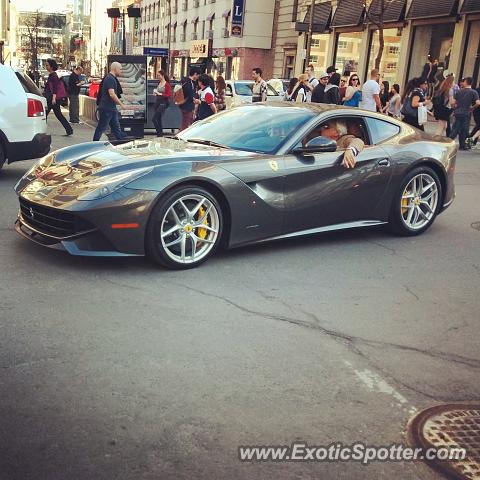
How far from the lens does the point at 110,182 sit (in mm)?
4793

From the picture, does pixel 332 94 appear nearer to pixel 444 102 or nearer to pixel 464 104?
pixel 464 104

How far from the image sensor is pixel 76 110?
1942 cm

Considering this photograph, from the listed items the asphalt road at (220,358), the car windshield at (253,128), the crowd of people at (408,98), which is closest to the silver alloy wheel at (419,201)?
the asphalt road at (220,358)

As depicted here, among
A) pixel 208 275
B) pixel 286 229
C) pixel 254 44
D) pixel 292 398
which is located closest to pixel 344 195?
pixel 286 229

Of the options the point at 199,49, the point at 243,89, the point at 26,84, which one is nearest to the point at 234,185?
the point at 26,84

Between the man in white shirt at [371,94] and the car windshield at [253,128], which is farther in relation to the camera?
the man in white shirt at [371,94]

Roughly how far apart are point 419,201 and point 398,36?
77.9 ft

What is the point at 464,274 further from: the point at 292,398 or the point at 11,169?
the point at 11,169

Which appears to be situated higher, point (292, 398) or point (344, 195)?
point (344, 195)

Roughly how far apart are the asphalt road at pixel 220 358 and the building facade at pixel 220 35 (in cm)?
3260

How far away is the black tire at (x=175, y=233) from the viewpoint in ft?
15.9

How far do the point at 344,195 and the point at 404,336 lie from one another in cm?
218

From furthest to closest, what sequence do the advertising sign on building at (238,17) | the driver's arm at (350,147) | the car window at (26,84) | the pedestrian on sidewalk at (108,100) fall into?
the advertising sign on building at (238,17) → the pedestrian on sidewalk at (108,100) → the car window at (26,84) → the driver's arm at (350,147)

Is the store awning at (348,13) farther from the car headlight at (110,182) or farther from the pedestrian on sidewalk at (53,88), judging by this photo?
the car headlight at (110,182)
